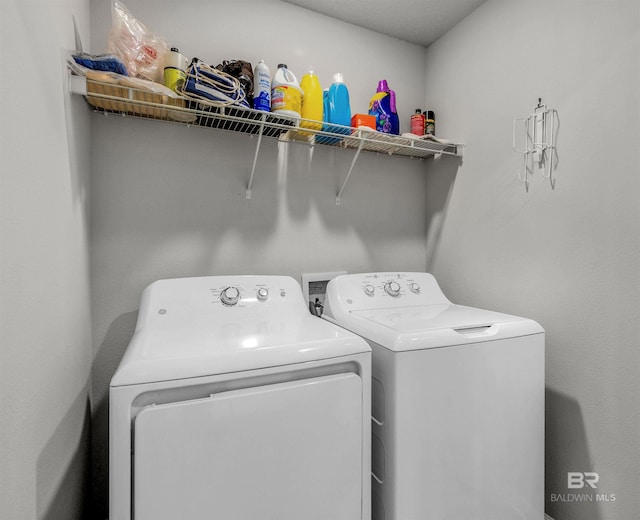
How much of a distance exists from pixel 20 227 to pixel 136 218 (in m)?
0.85

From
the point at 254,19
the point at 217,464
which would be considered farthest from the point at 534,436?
the point at 254,19

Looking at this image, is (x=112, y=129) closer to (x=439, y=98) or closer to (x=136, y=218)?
(x=136, y=218)

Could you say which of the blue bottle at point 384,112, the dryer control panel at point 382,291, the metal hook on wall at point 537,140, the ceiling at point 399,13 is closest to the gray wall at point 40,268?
the dryer control panel at point 382,291

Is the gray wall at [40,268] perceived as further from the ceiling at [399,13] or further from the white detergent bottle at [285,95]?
the ceiling at [399,13]

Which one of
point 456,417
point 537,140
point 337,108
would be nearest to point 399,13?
point 337,108

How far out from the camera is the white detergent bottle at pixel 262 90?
155cm

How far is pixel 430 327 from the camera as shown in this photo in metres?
1.30

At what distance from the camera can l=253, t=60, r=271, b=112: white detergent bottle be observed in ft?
5.07

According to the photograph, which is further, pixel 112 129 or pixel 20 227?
pixel 112 129

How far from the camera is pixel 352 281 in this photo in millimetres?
1754

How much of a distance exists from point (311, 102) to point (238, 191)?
575mm

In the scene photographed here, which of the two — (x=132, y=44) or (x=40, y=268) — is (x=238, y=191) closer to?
(x=132, y=44)

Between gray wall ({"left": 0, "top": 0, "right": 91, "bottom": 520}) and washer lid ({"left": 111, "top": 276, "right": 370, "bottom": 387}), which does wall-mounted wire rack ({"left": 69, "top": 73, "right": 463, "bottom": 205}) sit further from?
washer lid ({"left": 111, "top": 276, "right": 370, "bottom": 387})

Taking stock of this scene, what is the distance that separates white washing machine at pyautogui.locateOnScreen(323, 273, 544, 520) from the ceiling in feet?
5.58
